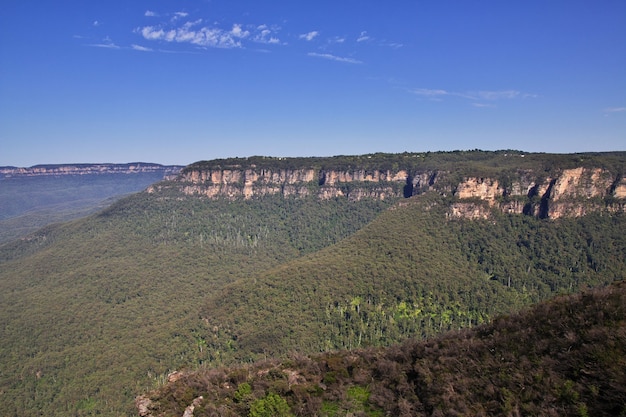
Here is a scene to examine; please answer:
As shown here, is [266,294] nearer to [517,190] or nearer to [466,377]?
[466,377]

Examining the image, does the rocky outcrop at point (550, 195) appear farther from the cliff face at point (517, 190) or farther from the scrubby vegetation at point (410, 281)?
the scrubby vegetation at point (410, 281)

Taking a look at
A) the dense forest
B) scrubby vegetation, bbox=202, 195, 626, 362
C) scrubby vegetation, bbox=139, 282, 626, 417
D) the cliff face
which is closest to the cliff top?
the dense forest

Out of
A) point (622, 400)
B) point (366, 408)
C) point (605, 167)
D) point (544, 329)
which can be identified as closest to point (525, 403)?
point (622, 400)

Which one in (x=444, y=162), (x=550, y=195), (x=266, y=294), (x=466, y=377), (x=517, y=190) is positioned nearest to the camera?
(x=466, y=377)

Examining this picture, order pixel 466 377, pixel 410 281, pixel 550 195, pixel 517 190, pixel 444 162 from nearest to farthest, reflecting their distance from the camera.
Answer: pixel 466 377, pixel 410 281, pixel 550 195, pixel 517 190, pixel 444 162

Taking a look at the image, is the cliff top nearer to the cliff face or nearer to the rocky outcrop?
the cliff face

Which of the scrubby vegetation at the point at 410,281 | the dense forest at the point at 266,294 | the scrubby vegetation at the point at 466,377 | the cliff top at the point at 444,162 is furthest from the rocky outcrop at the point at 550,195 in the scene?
the scrubby vegetation at the point at 466,377

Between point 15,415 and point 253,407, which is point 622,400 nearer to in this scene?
point 253,407

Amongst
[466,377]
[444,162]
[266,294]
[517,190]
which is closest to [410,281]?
[266,294]
